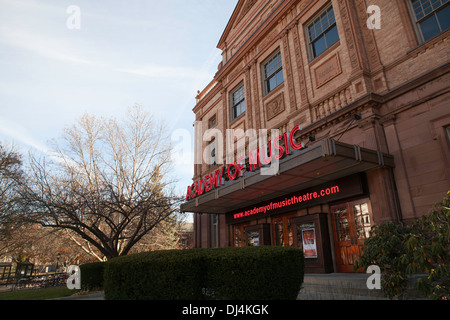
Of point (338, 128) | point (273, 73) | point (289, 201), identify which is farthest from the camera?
point (273, 73)

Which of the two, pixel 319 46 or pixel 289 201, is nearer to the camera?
pixel 289 201

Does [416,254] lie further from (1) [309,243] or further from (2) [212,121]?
(2) [212,121]

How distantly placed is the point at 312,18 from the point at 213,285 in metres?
13.9

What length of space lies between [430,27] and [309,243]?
889 cm

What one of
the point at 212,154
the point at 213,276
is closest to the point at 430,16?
the point at 213,276

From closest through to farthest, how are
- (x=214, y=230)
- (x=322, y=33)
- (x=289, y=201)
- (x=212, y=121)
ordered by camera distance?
(x=289, y=201), (x=322, y=33), (x=214, y=230), (x=212, y=121)

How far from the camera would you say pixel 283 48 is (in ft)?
49.9

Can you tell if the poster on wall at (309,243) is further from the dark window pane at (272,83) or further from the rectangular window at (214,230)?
the dark window pane at (272,83)

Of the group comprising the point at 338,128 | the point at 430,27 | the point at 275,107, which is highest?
the point at 275,107

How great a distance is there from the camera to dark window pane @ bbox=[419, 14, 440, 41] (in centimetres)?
916

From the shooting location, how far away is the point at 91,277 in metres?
11.5

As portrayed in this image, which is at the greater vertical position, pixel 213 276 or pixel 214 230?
pixel 214 230
